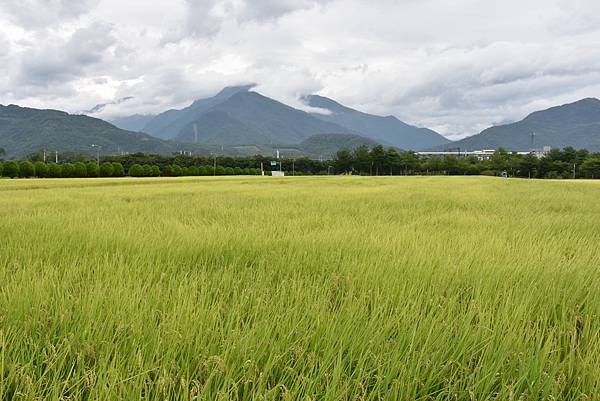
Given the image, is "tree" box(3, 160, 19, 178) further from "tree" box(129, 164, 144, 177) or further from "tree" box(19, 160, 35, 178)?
"tree" box(129, 164, 144, 177)

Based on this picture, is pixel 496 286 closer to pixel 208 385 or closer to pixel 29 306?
pixel 208 385

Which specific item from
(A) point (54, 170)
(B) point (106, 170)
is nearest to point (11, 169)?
(A) point (54, 170)

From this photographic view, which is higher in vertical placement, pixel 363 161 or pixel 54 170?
pixel 363 161

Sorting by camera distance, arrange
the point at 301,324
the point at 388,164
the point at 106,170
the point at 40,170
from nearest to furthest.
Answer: the point at 301,324, the point at 40,170, the point at 106,170, the point at 388,164

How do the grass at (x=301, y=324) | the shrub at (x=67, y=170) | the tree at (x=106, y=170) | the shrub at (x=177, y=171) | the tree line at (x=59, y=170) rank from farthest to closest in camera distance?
the shrub at (x=177, y=171)
the tree at (x=106, y=170)
the shrub at (x=67, y=170)
the tree line at (x=59, y=170)
the grass at (x=301, y=324)

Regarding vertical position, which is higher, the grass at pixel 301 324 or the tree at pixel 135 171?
the tree at pixel 135 171

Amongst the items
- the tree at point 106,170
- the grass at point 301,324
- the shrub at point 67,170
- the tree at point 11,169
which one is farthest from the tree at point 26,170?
the grass at point 301,324

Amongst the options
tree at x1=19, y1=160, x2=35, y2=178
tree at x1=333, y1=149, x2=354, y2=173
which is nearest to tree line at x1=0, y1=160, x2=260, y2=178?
tree at x1=19, y1=160, x2=35, y2=178

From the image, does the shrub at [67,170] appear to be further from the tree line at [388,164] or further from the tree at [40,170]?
the tree line at [388,164]

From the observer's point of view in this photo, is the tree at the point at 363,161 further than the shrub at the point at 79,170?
Yes

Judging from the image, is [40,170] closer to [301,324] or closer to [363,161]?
[301,324]

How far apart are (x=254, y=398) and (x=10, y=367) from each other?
2.71 feet

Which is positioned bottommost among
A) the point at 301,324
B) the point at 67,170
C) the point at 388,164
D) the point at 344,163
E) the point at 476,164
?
the point at 301,324

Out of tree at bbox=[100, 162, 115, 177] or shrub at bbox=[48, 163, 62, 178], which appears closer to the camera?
shrub at bbox=[48, 163, 62, 178]
